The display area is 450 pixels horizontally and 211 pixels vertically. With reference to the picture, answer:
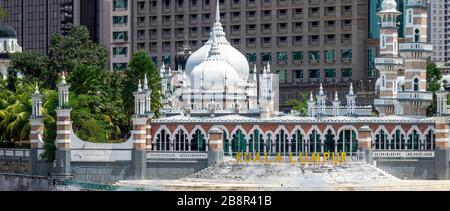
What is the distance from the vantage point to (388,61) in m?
107

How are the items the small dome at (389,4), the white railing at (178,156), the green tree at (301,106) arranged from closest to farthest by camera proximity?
the white railing at (178,156) < the small dome at (389,4) < the green tree at (301,106)

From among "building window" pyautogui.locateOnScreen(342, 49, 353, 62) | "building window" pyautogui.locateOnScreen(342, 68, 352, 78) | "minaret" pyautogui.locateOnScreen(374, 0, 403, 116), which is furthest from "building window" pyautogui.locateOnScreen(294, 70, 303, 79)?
"minaret" pyautogui.locateOnScreen(374, 0, 403, 116)

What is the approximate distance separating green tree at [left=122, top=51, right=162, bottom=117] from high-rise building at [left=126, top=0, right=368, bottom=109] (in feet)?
161

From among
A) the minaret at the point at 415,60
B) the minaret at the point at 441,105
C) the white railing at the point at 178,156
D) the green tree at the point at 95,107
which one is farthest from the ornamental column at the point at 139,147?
the minaret at the point at 415,60

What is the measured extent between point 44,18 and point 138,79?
8042 centimetres

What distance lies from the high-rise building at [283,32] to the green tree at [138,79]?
49.2 meters

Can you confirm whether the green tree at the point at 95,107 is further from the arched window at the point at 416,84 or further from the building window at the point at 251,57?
the building window at the point at 251,57

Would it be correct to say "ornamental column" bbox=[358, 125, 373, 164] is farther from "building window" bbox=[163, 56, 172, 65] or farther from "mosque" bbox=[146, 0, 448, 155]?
"building window" bbox=[163, 56, 172, 65]

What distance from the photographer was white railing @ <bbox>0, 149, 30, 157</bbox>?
97.1 m

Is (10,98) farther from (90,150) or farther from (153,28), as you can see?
(153,28)

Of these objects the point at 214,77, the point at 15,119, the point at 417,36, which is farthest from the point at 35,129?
the point at 417,36

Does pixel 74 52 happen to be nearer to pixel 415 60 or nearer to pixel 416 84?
pixel 415 60

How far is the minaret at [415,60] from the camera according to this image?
4016 inches
